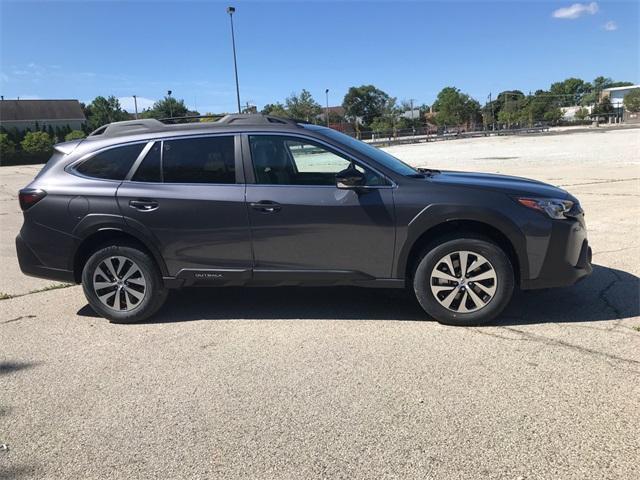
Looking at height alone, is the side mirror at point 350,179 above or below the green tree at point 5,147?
below

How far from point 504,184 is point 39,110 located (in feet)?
347

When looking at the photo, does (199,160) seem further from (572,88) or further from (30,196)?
(572,88)

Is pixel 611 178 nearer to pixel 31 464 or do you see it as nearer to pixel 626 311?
pixel 626 311

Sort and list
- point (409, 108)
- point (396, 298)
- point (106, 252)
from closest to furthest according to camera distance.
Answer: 1. point (106, 252)
2. point (396, 298)
3. point (409, 108)

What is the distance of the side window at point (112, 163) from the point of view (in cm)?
493

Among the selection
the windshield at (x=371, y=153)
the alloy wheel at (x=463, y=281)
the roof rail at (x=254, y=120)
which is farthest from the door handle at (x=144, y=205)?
the alloy wheel at (x=463, y=281)

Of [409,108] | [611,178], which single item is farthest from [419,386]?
[409,108]

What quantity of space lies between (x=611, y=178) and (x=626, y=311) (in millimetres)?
10624

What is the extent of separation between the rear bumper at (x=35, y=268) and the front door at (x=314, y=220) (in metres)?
1.85

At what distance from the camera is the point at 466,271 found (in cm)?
445

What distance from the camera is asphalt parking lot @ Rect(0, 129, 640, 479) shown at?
9.23ft

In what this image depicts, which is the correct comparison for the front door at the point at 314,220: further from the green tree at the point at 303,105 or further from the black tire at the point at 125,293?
the green tree at the point at 303,105

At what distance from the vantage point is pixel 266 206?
461 centimetres

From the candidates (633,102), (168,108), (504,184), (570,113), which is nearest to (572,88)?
(570,113)
